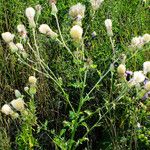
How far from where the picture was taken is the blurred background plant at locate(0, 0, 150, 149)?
2.58 metres

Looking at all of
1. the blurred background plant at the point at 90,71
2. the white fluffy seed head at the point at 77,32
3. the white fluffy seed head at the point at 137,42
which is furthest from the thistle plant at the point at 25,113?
the white fluffy seed head at the point at 137,42

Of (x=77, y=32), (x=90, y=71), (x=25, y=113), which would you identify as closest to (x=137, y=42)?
(x=77, y=32)

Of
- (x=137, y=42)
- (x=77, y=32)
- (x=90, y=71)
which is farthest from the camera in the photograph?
(x=90, y=71)

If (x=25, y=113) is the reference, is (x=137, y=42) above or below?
above

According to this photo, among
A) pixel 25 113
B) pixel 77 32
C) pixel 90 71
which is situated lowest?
pixel 25 113

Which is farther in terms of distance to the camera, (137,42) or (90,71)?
(90,71)

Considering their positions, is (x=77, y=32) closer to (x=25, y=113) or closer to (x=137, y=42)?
(x=137, y=42)

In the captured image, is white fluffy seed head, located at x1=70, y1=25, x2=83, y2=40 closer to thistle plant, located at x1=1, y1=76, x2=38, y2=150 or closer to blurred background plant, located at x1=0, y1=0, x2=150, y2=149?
thistle plant, located at x1=1, y1=76, x2=38, y2=150

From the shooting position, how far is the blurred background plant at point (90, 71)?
258cm

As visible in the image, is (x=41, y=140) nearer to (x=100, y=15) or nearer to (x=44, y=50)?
(x=44, y=50)

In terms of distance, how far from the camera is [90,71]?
2.92 metres

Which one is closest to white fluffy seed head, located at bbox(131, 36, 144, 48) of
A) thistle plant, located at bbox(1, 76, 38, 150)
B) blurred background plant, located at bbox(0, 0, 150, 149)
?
blurred background plant, located at bbox(0, 0, 150, 149)

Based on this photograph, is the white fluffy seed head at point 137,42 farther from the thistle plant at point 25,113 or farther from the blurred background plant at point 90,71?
the thistle plant at point 25,113

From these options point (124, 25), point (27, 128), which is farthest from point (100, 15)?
point (27, 128)
